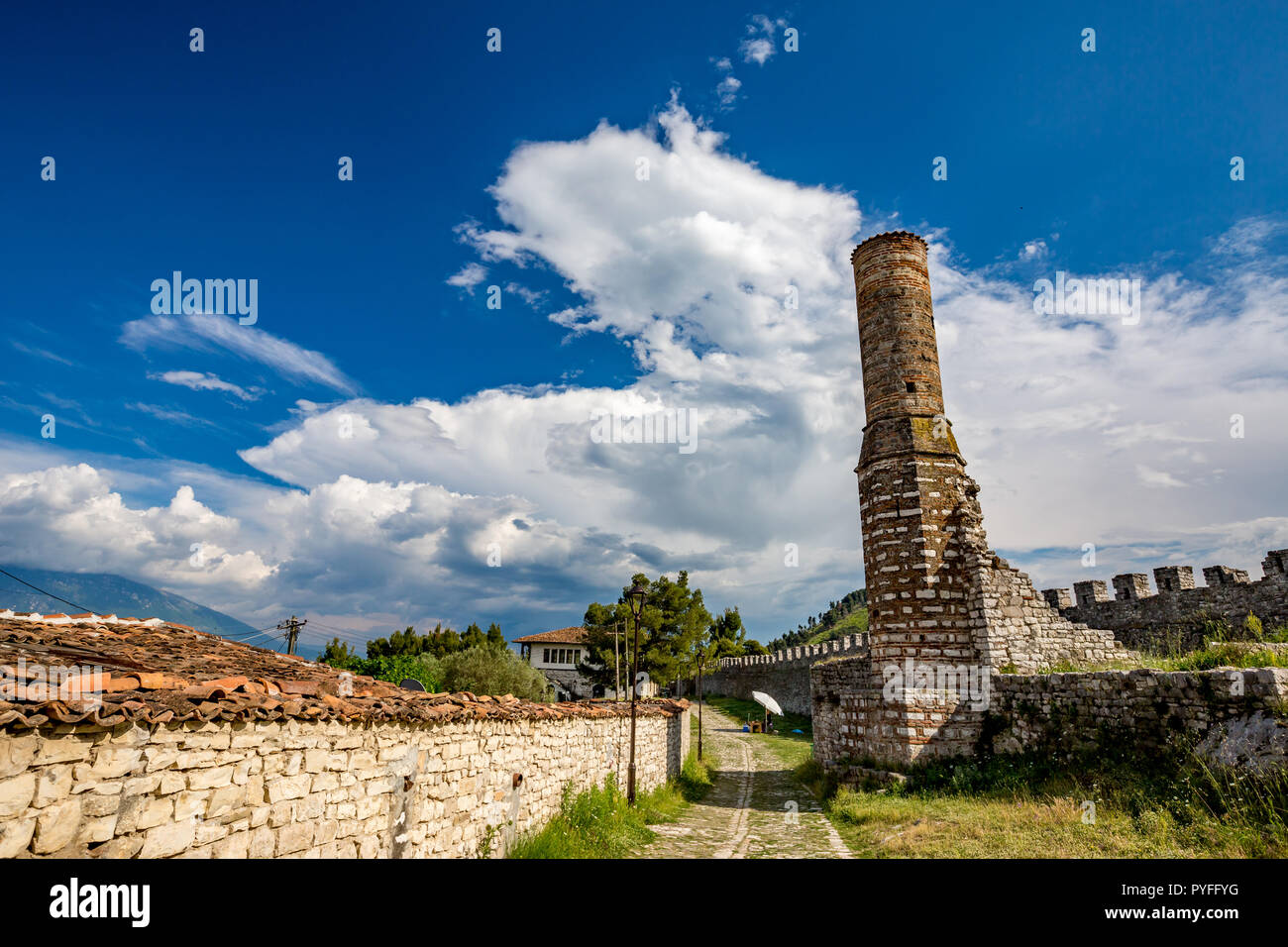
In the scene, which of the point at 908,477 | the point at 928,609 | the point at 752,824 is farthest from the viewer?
the point at 908,477

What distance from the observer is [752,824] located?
44.9 feet

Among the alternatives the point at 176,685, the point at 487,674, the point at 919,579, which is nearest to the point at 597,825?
the point at 176,685

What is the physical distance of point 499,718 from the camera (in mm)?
8617

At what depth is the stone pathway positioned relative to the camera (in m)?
10.9

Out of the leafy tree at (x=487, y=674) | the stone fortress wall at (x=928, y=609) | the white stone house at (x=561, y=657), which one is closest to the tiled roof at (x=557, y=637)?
the white stone house at (x=561, y=657)

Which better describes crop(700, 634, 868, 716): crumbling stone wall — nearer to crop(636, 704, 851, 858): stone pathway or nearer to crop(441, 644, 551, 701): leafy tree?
crop(636, 704, 851, 858): stone pathway

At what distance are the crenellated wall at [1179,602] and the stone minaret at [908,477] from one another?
330 inches

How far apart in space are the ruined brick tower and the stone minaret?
0.09ft

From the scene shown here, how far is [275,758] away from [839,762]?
14727 mm

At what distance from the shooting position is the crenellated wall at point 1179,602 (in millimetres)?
16969

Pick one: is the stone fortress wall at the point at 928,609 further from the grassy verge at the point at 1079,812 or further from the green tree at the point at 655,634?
the green tree at the point at 655,634

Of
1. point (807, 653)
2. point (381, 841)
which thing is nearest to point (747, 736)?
point (807, 653)

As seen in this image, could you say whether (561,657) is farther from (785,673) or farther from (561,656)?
(785,673)

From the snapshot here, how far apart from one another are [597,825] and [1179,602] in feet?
60.9
